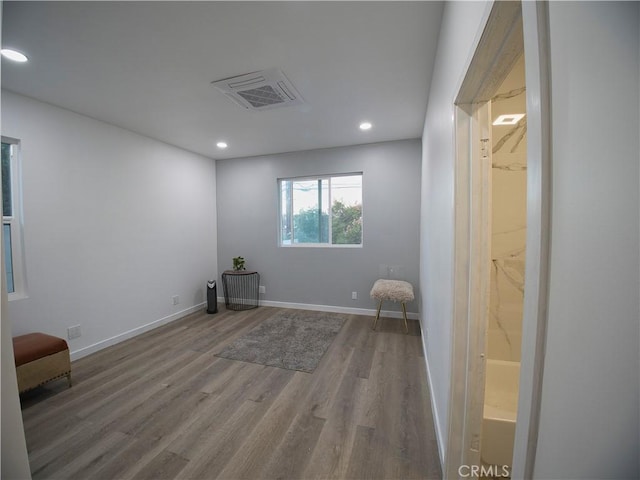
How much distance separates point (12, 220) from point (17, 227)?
65 millimetres

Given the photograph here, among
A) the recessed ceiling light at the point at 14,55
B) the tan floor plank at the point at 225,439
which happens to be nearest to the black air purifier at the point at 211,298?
the tan floor plank at the point at 225,439

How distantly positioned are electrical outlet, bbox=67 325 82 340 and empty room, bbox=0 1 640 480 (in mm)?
49

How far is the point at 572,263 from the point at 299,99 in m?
2.38

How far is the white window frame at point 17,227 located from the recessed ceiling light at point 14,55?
0.78 meters

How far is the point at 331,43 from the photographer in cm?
161

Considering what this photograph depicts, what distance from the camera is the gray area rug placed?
96.3 inches

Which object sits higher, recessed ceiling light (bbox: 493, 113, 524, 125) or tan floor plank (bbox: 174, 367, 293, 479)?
recessed ceiling light (bbox: 493, 113, 524, 125)

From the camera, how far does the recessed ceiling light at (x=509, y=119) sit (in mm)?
1663

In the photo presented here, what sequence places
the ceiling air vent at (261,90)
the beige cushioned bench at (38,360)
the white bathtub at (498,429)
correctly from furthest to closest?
1. the ceiling air vent at (261,90)
2. the beige cushioned bench at (38,360)
3. the white bathtub at (498,429)

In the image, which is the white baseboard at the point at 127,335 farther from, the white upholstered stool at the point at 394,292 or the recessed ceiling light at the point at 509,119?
the recessed ceiling light at the point at 509,119

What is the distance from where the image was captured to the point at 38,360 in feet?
6.14

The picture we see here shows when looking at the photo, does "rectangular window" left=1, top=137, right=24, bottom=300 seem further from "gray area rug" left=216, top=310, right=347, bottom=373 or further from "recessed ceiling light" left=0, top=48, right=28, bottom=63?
A: "gray area rug" left=216, top=310, right=347, bottom=373

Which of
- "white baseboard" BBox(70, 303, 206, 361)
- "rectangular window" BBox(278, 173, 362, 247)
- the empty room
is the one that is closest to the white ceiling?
the empty room

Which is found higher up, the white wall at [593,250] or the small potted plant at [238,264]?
the white wall at [593,250]
